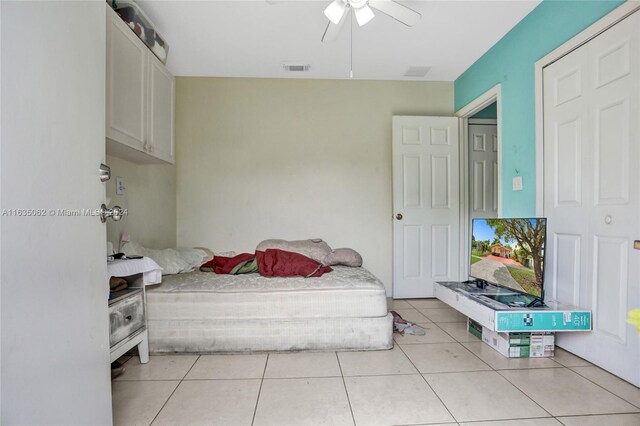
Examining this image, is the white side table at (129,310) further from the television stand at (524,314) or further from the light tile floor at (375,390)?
the television stand at (524,314)

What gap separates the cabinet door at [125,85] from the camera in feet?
6.20

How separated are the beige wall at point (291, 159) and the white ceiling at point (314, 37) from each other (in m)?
0.22

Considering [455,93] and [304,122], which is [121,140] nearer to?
[304,122]

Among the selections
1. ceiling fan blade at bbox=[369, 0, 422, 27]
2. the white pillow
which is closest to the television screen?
ceiling fan blade at bbox=[369, 0, 422, 27]

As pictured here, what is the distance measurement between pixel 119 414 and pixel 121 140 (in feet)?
5.27

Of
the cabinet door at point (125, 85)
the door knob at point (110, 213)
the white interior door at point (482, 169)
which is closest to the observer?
the door knob at point (110, 213)

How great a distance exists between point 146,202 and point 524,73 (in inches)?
141

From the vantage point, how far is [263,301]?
2.22m

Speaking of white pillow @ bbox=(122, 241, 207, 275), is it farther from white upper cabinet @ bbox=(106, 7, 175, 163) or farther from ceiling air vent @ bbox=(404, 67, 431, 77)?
ceiling air vent @ bbox=(404, 67, 431, 77)

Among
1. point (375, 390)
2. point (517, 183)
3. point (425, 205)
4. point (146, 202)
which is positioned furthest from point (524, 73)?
point (146, 202)

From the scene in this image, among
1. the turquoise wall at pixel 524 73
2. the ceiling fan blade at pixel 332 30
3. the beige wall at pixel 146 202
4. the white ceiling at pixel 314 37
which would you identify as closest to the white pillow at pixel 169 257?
the beige wall at pixel 146 202

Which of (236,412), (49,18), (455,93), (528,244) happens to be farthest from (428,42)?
(236,412)

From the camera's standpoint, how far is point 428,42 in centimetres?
291

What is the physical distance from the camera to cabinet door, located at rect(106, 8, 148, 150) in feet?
6.20
